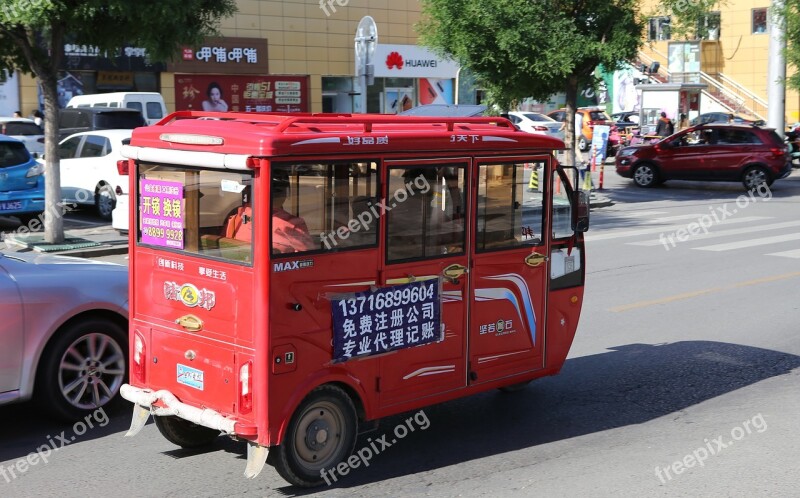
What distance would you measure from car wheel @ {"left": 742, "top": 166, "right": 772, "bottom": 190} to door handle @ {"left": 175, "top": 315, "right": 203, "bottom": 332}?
20.9m

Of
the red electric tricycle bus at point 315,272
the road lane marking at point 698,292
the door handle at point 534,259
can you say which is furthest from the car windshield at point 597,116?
the red electric tricycle bus at point 315,272

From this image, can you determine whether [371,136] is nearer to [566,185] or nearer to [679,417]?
[566,185]

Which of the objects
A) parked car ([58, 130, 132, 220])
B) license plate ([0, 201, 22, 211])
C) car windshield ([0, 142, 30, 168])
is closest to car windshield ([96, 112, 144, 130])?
parked car ([58, 130, 132, 220])

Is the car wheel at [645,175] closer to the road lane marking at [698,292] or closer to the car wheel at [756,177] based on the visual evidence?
the car wheel at [756,177]

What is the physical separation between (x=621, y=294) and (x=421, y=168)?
6271mm

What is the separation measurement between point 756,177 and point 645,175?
9.37 ft

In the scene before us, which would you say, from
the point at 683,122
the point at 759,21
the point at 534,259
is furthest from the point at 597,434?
the point at 759,21

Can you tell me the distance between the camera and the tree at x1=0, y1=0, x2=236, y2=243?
1383 centimetres

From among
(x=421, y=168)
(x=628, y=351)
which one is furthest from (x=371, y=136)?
(x=628, y=351)

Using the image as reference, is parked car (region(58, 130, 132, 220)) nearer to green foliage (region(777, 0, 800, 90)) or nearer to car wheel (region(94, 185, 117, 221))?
car wheel (region(94, 185, 117, 221))

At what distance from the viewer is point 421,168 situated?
600 cm

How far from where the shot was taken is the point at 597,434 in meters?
6.81

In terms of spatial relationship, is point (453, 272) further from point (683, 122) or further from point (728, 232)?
point (683, 122)

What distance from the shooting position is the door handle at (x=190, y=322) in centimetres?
569
